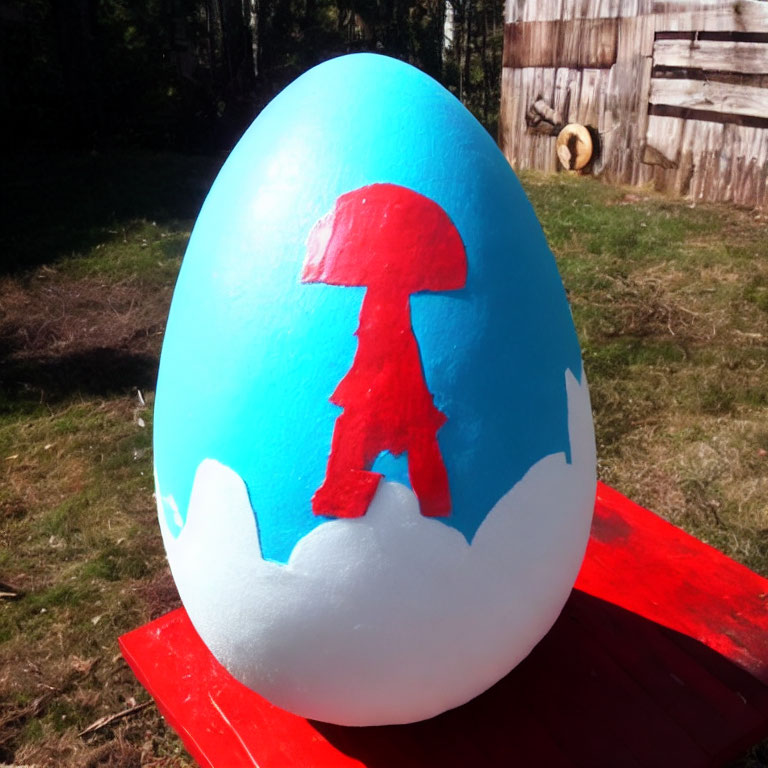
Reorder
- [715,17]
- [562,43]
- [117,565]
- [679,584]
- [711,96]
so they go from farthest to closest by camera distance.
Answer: [562,43] < [711,96] < [715,17] < [117,565] < [679,584]

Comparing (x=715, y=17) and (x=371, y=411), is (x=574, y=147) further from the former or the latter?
(x=371, y=411)

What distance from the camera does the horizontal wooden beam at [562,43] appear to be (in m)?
7.80

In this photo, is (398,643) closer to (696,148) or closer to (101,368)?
(101,368)

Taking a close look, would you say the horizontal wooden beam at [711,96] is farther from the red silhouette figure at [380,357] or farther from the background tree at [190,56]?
the red silhouette figure at [380,357]

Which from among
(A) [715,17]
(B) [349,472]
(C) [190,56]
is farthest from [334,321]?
(C) [190,56]

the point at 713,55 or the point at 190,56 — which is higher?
the point at 713,55

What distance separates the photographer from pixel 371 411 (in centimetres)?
167

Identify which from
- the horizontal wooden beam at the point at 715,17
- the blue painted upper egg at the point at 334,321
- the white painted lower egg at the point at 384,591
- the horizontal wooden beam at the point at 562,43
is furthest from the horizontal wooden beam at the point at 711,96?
the white painted lower egg at the point at 384,591

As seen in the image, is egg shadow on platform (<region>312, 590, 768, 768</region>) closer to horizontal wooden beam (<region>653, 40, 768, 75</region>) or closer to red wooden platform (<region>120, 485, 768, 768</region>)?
red wooden platform (<region>120, 485, 768, 768</region>)

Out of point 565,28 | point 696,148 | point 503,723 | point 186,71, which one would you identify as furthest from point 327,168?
point 186,71

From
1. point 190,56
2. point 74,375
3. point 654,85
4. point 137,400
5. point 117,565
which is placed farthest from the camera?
point 190,56

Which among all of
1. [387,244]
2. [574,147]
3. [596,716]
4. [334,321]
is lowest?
[596,716]

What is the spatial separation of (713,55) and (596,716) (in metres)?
6.21

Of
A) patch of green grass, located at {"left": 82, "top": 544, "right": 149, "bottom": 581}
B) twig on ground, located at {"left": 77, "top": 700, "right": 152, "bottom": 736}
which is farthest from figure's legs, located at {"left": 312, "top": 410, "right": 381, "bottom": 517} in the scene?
patch of green grass, located at {"left": 82, "top": 544, "right": 149, "bottom": 581}
